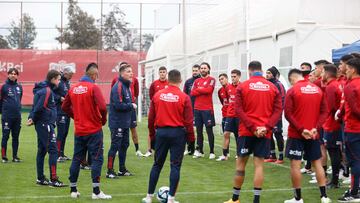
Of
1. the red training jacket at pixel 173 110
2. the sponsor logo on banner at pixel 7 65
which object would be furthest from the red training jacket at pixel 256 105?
the sponsor logo on banner at pixel 7 65

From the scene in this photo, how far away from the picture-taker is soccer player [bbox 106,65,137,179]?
10.7 m

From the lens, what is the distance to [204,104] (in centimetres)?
1384

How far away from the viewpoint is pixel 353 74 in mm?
8531

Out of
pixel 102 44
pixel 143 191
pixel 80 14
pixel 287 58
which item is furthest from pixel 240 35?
pixel 80 14

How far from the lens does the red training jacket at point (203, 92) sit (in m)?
13.6

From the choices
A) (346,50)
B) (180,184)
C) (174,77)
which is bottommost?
(180,184)

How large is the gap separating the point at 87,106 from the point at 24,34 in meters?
34.2

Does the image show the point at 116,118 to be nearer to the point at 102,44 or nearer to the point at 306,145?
the point at 306,145

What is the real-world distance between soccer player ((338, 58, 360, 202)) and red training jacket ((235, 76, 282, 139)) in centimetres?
105

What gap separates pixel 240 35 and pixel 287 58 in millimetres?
4048

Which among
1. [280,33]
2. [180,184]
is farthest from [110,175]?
[280,33]

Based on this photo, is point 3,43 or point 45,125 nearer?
point 45,125

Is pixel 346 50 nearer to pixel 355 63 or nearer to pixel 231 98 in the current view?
pixel 231 98

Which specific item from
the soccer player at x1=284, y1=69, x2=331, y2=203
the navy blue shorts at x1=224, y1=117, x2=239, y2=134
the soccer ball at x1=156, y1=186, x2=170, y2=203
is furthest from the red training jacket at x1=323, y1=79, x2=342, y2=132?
the navy blue shorts at x1=224, y1=117, x2=239, y2=134
